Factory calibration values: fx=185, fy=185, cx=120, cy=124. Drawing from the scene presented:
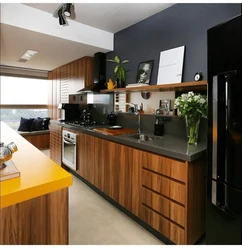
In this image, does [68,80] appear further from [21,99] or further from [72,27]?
[21,99]

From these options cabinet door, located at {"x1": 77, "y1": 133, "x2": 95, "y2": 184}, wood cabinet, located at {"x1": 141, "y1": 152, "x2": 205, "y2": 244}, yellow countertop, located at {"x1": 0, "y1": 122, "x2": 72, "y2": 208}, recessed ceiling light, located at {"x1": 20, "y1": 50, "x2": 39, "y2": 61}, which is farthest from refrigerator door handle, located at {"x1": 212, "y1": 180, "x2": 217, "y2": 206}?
recessed ceiling light, located at {"x1": 20, "y1": 50, "x2": 39, "y2": 61}

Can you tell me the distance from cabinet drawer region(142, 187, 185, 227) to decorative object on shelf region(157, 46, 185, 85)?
128 cm

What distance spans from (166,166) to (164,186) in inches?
7.0

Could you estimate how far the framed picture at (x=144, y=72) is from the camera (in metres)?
2.48

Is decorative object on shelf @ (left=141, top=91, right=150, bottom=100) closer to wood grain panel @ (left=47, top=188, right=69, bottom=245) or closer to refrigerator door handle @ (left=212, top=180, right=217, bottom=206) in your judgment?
refrigerator door handle @ (left=212, top=180, right=217, bottom=206)

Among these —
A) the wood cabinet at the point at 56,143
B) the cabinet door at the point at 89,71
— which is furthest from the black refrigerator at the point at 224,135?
the wood cabinet at the point at 56,143

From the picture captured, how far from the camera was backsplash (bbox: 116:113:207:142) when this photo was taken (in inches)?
76.8

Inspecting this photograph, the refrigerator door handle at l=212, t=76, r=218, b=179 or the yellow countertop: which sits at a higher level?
the refrigerator door handle at l=212, t=76, r=218, b=179

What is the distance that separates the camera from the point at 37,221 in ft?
3.06

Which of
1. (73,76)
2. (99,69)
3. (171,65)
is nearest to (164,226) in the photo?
(171,65)

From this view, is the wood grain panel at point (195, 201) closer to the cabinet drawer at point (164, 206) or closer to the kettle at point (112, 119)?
the cabinet drawer at point (164, 206)

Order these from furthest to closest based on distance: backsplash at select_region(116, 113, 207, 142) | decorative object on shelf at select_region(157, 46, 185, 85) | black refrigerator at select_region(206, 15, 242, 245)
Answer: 1. decorative object on shelf at select_region(157, 46, 185, 85)
2. backsplash at select_region(116, 113, 207, 142)
3. black refrigerator at select_region(206, 15, 242, 245)

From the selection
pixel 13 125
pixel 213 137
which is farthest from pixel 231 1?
pixel 13 125

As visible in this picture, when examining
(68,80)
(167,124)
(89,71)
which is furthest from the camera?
(68,80)
